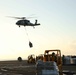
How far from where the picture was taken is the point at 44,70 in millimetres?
17516

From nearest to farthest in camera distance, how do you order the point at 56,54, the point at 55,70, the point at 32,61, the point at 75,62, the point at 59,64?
the point at 55,70
the point at 59,64
the point at 56,54
the point at 75,62
the point at 32,61

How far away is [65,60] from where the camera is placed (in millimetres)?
61750

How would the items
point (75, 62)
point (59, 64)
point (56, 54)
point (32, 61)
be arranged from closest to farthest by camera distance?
point (59, 64) < point (56, 54) < point (75, 62) < point (32, 61)

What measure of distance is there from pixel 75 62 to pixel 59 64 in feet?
128

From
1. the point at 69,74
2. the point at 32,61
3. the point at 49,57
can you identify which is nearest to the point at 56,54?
the point at 49,57

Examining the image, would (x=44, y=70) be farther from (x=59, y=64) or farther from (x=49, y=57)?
(x=49, y=57)

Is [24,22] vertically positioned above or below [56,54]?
above

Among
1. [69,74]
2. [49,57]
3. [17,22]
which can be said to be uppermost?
[17,22]

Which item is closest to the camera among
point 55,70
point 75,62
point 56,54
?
point 55,70

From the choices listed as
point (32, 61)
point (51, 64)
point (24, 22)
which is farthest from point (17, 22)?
point (51, 64)

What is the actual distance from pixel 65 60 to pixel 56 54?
37591 mm

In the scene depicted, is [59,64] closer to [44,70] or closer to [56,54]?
[56,54]

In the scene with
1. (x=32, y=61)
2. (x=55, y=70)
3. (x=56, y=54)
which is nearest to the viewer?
(x=55, y=70)

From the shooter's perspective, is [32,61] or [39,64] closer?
[39,64]
